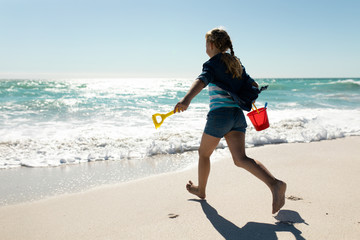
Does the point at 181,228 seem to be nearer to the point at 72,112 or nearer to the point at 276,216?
the point at 276,216

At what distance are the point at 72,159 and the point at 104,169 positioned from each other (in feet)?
2.46

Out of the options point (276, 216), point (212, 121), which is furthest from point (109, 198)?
point (276, 216)

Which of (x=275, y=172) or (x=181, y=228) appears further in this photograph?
(x=275, y=172)

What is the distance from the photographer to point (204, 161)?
9.02ft

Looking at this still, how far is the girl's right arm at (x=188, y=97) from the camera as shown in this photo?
6.88 ft

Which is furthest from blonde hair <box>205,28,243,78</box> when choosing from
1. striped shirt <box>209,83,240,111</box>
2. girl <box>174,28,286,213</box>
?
striped shirt <box>209,83,240,111</box>

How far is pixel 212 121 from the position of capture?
2492 millimetres

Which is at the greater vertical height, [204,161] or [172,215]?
[204,161]

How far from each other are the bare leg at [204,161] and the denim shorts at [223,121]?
8cm

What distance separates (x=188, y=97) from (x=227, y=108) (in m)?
0.49

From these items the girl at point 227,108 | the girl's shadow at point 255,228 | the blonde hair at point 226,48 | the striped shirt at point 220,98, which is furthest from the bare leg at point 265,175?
the blonde hair at point 226,48

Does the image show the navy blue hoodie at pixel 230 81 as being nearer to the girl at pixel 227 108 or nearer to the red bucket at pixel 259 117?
the girl at pixel 227 108

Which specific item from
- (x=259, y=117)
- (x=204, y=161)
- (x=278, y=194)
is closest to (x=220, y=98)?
(x=259, y=117)

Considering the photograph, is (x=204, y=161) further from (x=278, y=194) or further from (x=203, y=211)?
(x=278, y=194)
